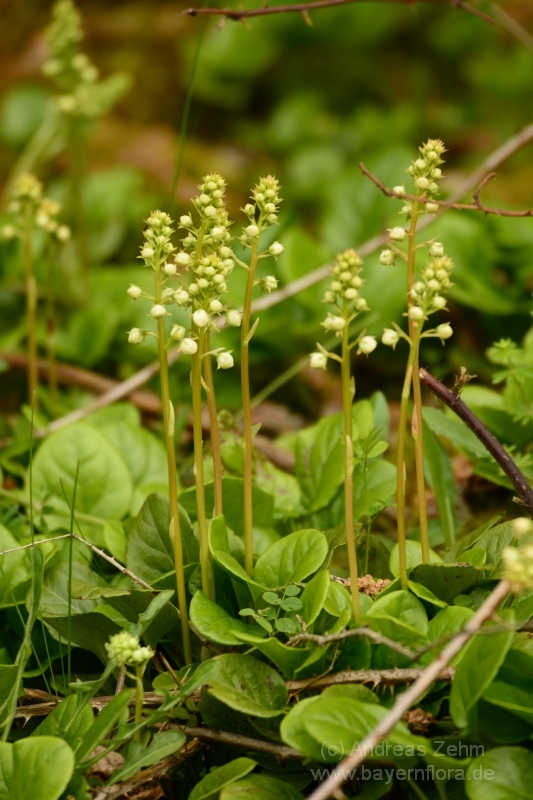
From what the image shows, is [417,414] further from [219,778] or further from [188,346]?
[219,778]

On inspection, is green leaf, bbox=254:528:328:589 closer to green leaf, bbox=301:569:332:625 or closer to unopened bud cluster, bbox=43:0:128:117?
green leaf, bbox=301:569:332:625

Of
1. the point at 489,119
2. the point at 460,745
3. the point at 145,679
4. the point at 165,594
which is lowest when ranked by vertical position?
the point at 145,679

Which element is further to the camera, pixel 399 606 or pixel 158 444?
pixel 158 444

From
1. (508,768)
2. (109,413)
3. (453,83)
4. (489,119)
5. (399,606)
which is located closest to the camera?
(508,768)

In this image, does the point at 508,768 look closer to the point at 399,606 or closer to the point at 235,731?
the point at 399,606

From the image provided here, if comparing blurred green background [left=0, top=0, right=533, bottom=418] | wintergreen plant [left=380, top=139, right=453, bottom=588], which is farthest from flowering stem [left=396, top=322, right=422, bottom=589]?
blurred green background [left=0, top=0, right=533, bottom=418]

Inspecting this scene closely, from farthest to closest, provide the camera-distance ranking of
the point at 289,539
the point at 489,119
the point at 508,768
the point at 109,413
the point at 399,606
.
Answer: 1. the point at 489,119
2. the point at 109,413
3. the point at 289,539
4. the point at 399,606
5. the point at 508,768

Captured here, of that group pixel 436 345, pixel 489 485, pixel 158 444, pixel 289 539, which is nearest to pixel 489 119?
pixel 436 345
